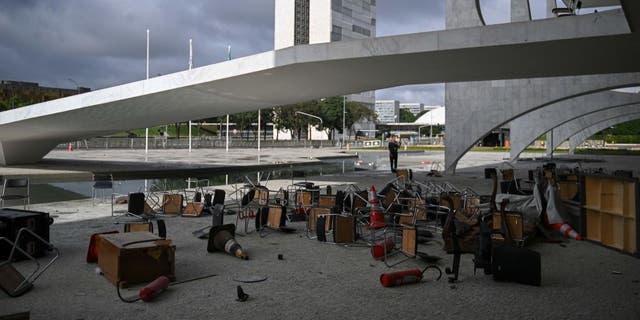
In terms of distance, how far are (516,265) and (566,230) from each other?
353cm

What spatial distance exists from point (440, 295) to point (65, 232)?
267 inches

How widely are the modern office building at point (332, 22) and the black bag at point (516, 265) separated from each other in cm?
10196

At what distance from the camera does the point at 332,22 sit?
358 ft

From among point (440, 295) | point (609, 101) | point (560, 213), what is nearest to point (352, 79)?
point (560, 213)

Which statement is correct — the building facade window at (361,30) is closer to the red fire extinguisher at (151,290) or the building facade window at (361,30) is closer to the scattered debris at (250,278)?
the scattered debris at (250,278)

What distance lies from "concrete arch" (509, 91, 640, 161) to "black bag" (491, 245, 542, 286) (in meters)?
28.8

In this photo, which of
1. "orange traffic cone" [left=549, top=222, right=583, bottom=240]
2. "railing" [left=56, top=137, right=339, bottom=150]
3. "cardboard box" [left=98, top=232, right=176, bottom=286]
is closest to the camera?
"cardboard box" [left=98, top=232, right=176, bottom=286]

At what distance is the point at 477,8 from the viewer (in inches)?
843

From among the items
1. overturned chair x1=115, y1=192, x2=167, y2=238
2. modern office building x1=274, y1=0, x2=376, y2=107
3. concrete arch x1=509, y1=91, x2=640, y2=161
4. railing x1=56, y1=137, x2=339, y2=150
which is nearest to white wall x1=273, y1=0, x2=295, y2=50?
modern office building x1=274, y1=0, x2=376, y2=107

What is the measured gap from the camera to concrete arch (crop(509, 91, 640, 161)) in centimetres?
3269

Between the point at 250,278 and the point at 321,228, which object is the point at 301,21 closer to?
the point at 321,228

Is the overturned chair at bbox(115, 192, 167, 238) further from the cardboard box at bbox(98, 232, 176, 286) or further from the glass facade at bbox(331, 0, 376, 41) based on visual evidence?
the glass facade at bbox(331, 0, 376, 41)

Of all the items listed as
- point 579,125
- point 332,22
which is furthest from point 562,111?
point 332,22

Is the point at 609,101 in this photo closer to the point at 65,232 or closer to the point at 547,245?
the point at 547,245
